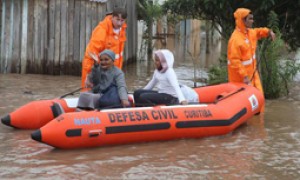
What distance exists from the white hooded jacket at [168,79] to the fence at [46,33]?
5.24 m

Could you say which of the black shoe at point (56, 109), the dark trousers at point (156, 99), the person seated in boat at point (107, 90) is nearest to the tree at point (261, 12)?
the dark trousers at point (156, 99)

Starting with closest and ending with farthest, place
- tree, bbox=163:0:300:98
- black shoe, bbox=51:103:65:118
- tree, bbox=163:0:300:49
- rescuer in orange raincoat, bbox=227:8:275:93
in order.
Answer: black shoe, bbox=51:103:65:118, rescuer in orange raincoat, bbox=227:8:275:93, tree, bbox=163:0:300:98, tree, bbox=163:0:300:49

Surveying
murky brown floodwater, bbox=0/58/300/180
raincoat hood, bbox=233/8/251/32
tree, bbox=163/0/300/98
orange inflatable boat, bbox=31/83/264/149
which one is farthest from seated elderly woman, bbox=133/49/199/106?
tree, bbox=163/0/300/98

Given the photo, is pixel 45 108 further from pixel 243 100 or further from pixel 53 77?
pixel 53 77

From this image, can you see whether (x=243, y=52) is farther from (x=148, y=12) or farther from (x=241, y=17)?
(x=148, y=12)

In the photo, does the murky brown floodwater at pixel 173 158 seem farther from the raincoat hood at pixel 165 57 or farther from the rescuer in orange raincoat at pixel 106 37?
the rescuer in orange raincoat at pixel 106 37

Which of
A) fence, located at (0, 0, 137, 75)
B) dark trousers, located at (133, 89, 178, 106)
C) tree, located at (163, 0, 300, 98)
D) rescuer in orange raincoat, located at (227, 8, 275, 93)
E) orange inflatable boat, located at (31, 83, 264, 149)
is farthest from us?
fence, located at (0, 0, 137, 75)

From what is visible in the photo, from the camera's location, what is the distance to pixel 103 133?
5.67 metres

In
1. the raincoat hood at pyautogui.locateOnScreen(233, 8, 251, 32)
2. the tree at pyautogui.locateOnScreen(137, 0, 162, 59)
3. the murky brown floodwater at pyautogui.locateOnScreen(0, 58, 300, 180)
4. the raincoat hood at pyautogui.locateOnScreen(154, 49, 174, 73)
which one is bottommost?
the murky brown floodwater at pyautogui.locateOnScreen(0, 58, 300, 180)

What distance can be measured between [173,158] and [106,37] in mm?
2596

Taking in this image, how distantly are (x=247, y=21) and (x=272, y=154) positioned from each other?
2944mm

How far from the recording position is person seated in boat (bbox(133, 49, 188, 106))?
260 inches

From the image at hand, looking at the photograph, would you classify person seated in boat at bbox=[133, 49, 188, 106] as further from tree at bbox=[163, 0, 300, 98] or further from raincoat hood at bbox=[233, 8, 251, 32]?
tree at bbox=[163, 0, 300, 98]

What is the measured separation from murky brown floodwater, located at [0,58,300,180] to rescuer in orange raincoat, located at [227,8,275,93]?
2.92 feet
